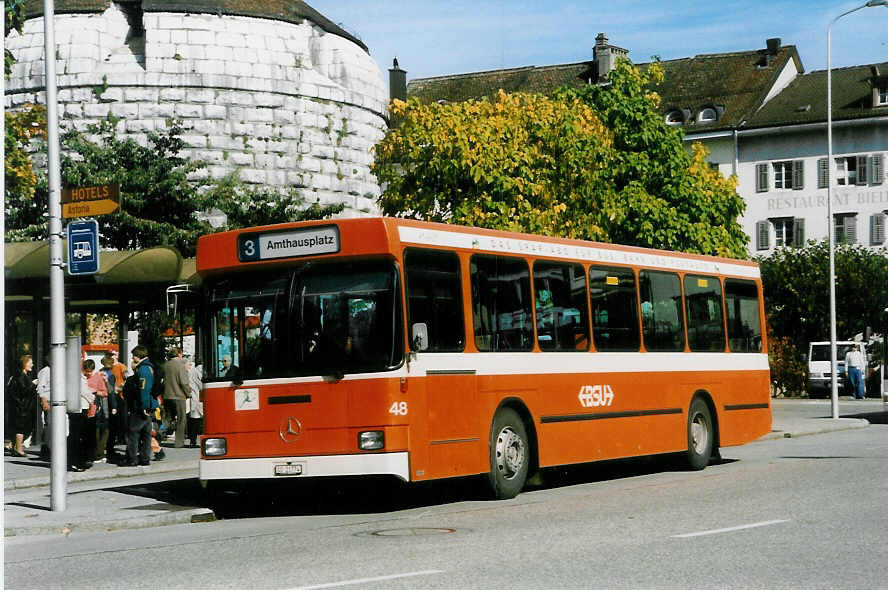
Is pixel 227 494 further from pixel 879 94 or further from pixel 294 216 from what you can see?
pixel 879 94

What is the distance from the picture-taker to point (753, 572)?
848 centimetres

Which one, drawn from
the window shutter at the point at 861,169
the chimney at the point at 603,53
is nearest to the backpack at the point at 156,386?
the window shutter at the point at 861,169

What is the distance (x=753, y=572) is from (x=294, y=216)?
1507 inches

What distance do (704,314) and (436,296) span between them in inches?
259

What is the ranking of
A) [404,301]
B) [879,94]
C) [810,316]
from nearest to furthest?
[404,301] → [810,316] → [879,94]

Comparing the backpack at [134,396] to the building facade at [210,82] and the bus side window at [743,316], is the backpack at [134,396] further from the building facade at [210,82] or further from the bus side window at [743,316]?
the building facade at [210,82]

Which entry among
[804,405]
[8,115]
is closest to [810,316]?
[804,405]

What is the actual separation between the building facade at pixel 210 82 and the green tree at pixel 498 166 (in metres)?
24.9

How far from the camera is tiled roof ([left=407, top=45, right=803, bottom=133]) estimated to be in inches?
2785

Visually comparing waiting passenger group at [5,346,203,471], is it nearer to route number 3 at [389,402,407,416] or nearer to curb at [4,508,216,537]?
curb at [4,508,216,537]

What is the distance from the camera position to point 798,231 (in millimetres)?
67750

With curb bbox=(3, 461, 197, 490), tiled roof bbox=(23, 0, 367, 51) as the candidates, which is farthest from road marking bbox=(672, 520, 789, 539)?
tiled roof bbox=(23, 0, 367, 51)

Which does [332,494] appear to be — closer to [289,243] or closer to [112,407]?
[289,243]

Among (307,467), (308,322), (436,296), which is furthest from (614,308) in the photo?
(307,467)
